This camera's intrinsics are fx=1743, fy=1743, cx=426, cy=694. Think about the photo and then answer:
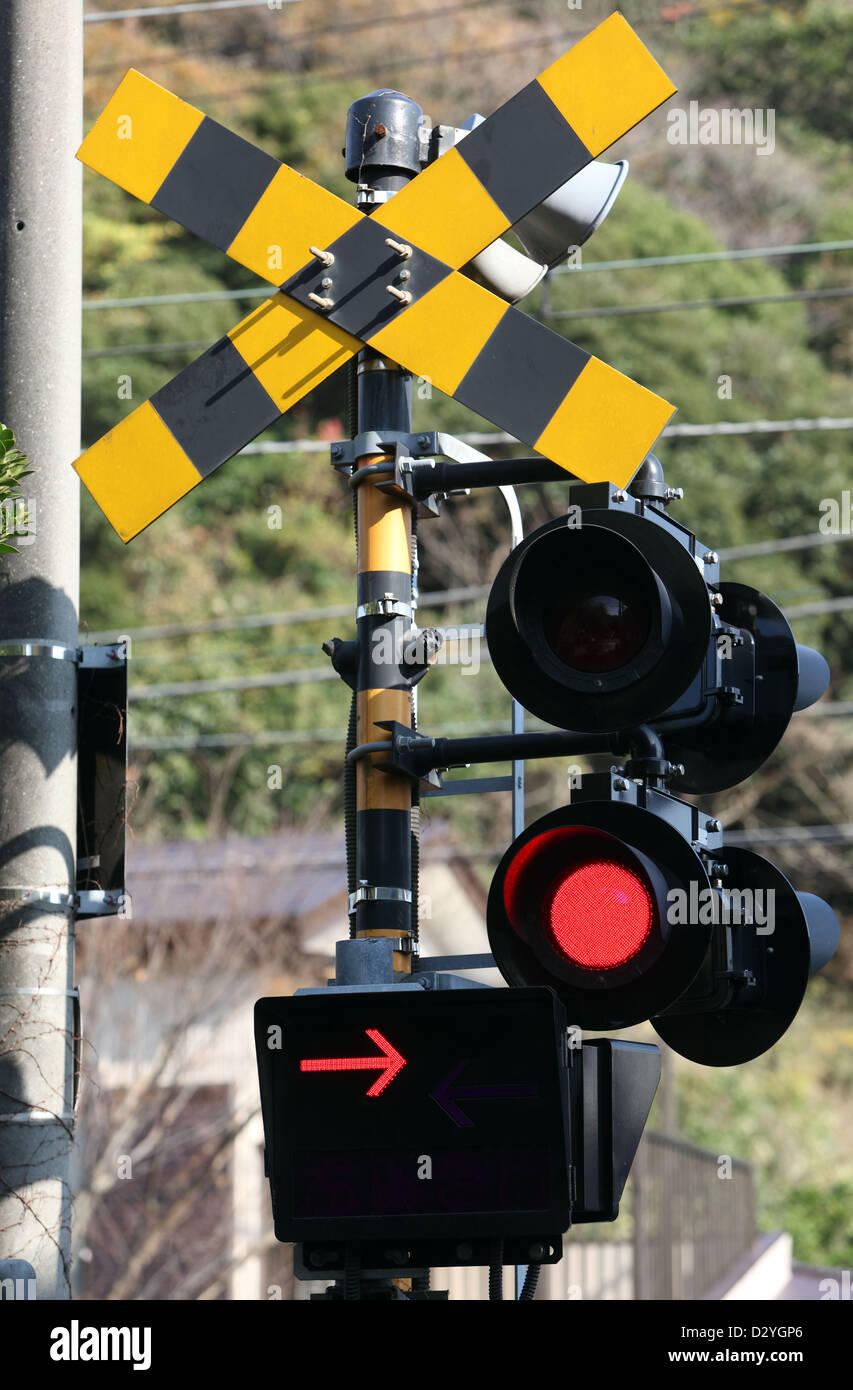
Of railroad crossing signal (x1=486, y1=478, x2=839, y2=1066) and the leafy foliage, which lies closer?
railroad crossing signal (x1=486, y1=478, x2=839, y2=1066)

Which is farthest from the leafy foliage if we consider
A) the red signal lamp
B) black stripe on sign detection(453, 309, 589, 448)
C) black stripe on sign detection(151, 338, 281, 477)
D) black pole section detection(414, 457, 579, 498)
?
the red signal lamp

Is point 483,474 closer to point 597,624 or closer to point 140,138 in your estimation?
point 597,624

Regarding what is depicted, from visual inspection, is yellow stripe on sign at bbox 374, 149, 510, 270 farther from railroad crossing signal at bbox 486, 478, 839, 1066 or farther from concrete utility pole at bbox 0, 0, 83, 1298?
concrete utility pole at bbox 0, 0, 83, 1298

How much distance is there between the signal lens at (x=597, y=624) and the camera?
147 inches

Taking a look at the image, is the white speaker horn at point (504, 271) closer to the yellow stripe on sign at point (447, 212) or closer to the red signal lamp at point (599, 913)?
the yellow stripe on sign at point (447, 212)

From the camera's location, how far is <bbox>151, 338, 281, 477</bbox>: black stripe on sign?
4375 mm

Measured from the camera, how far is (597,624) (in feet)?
12.4

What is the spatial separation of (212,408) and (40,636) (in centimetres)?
85

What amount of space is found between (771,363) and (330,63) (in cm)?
1115

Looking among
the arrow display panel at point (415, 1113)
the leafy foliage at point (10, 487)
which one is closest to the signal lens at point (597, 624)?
the arrow display panel at point (415, 1113)

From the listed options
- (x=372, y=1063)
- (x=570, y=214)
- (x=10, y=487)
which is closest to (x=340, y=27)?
(x=570, y=214)

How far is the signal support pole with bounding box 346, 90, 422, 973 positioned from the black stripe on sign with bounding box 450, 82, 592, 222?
34 cm
